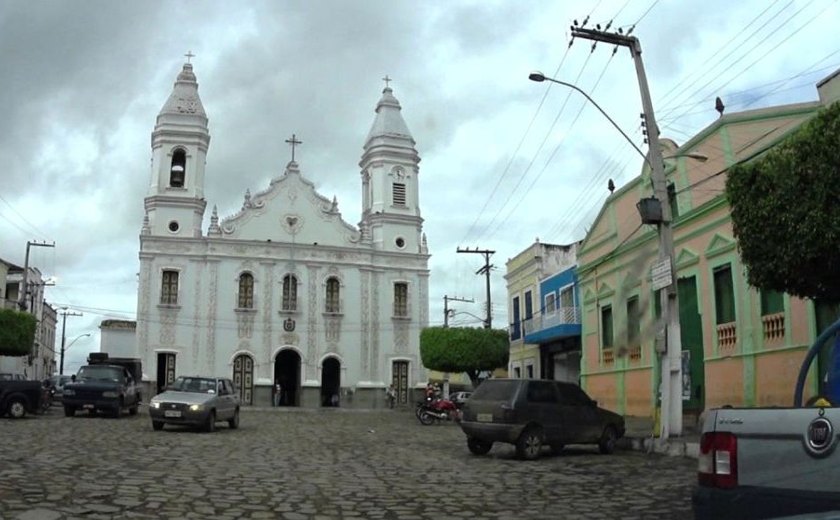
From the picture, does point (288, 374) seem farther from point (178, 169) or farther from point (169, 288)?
point (178, 169)

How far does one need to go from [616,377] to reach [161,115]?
33170mm

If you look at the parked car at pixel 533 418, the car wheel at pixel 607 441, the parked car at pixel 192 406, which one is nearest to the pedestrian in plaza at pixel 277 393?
the parked car at pixel 192 406

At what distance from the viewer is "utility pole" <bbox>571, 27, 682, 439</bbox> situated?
15109 mm

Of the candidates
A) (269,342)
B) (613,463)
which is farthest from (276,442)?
(269,342)

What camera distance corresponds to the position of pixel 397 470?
1218 centimetres

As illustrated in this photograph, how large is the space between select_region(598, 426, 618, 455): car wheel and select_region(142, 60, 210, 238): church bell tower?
3547 centimetres

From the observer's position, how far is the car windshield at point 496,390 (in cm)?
1485

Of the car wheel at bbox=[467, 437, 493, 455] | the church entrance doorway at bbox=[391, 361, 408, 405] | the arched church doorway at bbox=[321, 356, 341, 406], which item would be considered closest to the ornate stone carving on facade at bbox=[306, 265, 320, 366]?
the arched church doorway at bbox=[321, 356, 341, 406]

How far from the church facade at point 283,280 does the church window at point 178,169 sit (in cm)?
8

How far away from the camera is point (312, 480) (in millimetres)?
10664

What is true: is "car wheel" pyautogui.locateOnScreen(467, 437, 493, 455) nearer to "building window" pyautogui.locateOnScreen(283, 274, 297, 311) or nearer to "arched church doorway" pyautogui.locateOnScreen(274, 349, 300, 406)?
"arched church doorway" pyautogui.locateOnScreen(274, 349, 300, 406)

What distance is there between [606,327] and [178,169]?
30223 mm

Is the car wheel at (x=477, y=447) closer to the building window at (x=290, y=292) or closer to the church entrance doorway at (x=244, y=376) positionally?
the church entrance doorway at (x=244, y=376)

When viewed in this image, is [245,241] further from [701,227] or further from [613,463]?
[613,463]
